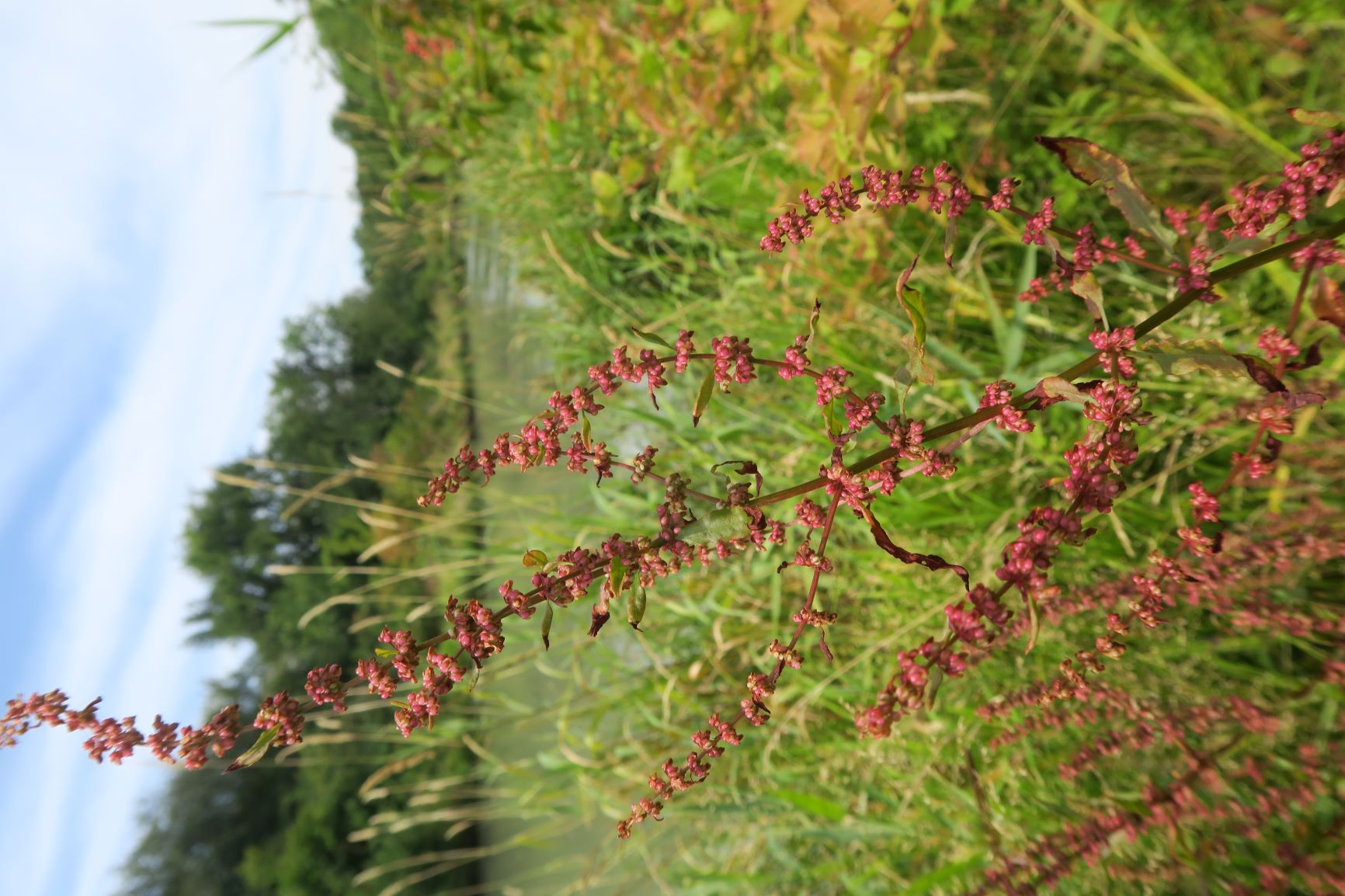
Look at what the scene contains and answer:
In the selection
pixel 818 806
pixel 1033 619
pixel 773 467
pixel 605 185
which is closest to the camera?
pixel 1033 619

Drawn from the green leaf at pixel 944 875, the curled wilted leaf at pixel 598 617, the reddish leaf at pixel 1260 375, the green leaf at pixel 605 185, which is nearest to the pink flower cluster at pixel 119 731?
the curled wilted leaf at pixel 598 617

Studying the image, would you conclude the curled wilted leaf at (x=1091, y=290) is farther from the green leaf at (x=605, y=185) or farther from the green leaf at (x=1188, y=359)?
the green leaf at (x=605, y=185)

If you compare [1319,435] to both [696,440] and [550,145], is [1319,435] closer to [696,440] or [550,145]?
[696,440]

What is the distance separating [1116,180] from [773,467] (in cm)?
90

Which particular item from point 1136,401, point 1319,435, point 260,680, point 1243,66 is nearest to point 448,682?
point 1136,401

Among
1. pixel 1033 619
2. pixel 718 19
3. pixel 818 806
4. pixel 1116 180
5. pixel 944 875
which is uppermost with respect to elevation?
pixel 718 19

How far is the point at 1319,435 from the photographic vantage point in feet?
3.40

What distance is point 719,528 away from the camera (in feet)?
1.25

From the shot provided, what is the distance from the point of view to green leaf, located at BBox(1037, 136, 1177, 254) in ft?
1.40

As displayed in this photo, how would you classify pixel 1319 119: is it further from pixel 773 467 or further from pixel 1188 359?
pixel 773 467

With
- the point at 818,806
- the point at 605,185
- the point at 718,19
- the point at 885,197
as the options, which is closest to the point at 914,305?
the point at 885,197

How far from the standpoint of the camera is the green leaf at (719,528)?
0.38 meters

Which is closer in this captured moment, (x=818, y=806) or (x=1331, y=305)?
(x=1331, y=305)

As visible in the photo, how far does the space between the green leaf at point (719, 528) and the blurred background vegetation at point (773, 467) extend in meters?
0.13
